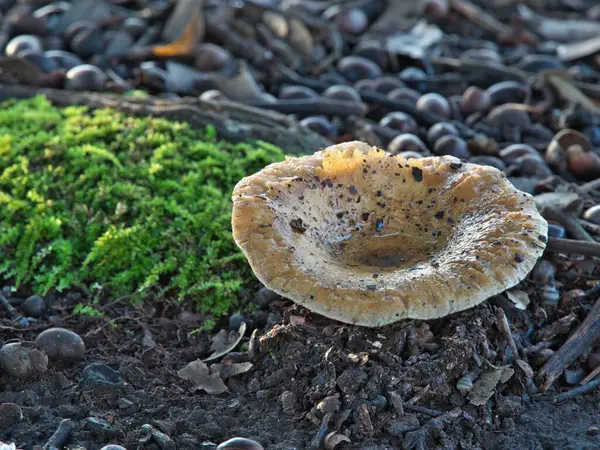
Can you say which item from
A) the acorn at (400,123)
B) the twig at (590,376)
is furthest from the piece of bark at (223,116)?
the twig at (590,376)

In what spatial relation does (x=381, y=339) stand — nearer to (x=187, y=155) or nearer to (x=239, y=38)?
(x=187, y=155)

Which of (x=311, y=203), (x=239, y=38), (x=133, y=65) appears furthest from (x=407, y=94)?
(x=311, y=203)

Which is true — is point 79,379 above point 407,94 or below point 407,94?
above

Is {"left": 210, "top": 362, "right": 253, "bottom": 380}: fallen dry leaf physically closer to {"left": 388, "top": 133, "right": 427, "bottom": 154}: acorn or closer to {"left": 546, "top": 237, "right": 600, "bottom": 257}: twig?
{"left": 546, "top": 237, "right": 600, "bottom": 257}: twig

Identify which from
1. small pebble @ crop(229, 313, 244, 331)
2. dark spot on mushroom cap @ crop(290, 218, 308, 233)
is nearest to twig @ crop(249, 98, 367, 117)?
small pebble @ crop(229, 313, 244, 331)

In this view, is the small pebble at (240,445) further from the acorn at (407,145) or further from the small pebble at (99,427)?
the acorn at (407,145)

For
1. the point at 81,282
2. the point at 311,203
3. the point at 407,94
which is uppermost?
the point at 311,203

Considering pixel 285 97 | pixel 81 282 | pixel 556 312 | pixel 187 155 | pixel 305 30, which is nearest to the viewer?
pixel 556 312

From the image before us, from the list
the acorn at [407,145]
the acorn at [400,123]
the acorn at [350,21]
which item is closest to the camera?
the acorn at [407,145]
